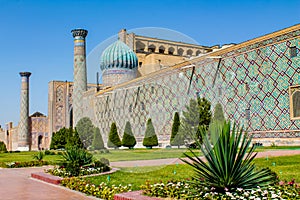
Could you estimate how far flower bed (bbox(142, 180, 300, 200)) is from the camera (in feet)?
15.6

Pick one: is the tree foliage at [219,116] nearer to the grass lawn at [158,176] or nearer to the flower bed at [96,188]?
the grass lawn at [158,176]

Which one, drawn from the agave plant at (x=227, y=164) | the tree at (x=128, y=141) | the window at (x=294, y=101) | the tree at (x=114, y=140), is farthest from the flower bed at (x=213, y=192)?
the window at (x=294, y=101)

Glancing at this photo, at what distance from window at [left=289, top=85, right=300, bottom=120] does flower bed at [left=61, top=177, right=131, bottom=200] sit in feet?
36.0

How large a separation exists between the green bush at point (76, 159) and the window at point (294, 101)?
9.62 m

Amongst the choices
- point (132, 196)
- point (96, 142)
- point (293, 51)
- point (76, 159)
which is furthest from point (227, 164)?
point (293, 51)

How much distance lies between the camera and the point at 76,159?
907 centimetres

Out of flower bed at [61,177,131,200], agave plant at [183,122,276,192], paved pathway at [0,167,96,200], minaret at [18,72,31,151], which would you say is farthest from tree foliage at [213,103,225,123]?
minaret at [18,72,31,151]

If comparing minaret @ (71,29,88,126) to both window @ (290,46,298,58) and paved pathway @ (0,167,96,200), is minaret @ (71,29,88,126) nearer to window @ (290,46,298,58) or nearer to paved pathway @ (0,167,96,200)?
window @ (290,46,298,58)

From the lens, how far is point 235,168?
16.1 feet

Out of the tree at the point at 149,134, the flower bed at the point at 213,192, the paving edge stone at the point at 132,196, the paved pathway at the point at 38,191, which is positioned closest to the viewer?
the flower bed at the point at 213,192

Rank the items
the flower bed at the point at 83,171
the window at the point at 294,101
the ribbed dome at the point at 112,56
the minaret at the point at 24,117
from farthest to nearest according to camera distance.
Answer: the minaret at the point at 24,117 → the window at the point at 294,101 → the flower bed at the point at 83,171 → the ribbed dome at the point at 112,56

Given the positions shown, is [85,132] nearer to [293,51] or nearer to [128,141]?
[128,141]

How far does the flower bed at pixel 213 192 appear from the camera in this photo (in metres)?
4.75

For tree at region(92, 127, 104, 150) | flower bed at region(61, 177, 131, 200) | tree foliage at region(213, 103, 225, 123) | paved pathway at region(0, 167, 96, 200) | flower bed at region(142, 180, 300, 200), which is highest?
tree foliage at region(213, 103, 225, 123)
